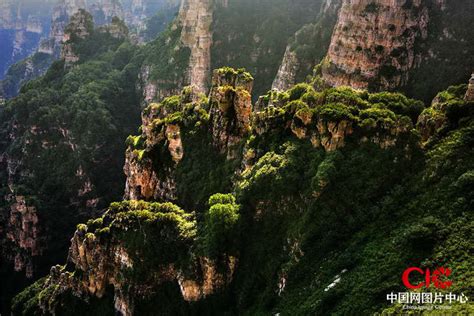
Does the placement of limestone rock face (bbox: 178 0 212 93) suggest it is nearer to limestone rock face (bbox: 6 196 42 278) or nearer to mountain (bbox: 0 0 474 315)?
mountain (bbox: 0 0 474 315)

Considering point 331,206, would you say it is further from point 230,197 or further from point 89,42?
point 89,42

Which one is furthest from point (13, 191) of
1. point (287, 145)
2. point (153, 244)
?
point (287, 145)

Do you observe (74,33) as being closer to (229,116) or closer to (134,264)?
(229,116)

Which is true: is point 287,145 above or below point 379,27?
below

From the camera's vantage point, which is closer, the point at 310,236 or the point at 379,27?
the point at 310,236

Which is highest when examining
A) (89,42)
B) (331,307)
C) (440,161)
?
(89,42)

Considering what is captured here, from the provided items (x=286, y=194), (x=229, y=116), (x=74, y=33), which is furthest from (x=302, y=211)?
(x=74, y=33)
